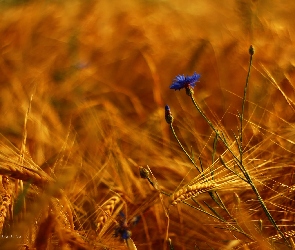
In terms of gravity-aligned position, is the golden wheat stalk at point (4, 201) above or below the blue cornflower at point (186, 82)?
below

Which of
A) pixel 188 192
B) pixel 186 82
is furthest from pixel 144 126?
pixel 188 192

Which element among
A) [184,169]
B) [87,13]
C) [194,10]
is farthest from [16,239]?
[194,10]

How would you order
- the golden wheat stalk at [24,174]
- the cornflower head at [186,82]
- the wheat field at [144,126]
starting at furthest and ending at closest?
the cornflower head at [186,82] → the wheat field at [144,126] → the golden wheat stalk at [24,174]

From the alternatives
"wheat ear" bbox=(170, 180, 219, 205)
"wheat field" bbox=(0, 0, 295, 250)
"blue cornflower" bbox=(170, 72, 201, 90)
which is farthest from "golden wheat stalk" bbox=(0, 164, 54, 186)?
"blue cornflower" bbox=(170, 72, 201, 90)

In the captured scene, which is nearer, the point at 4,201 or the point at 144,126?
the point at 4,201

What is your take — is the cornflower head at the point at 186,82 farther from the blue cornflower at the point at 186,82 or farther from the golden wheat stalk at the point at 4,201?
the golden wheat stalk at the point at 4,201

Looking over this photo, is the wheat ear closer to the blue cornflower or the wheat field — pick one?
the wheat field

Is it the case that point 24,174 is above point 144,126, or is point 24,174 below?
above

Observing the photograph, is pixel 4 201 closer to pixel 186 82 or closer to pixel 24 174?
pixel 24 174

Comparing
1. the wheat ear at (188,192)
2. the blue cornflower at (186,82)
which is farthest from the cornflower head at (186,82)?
the wheat ear at (188,192)
